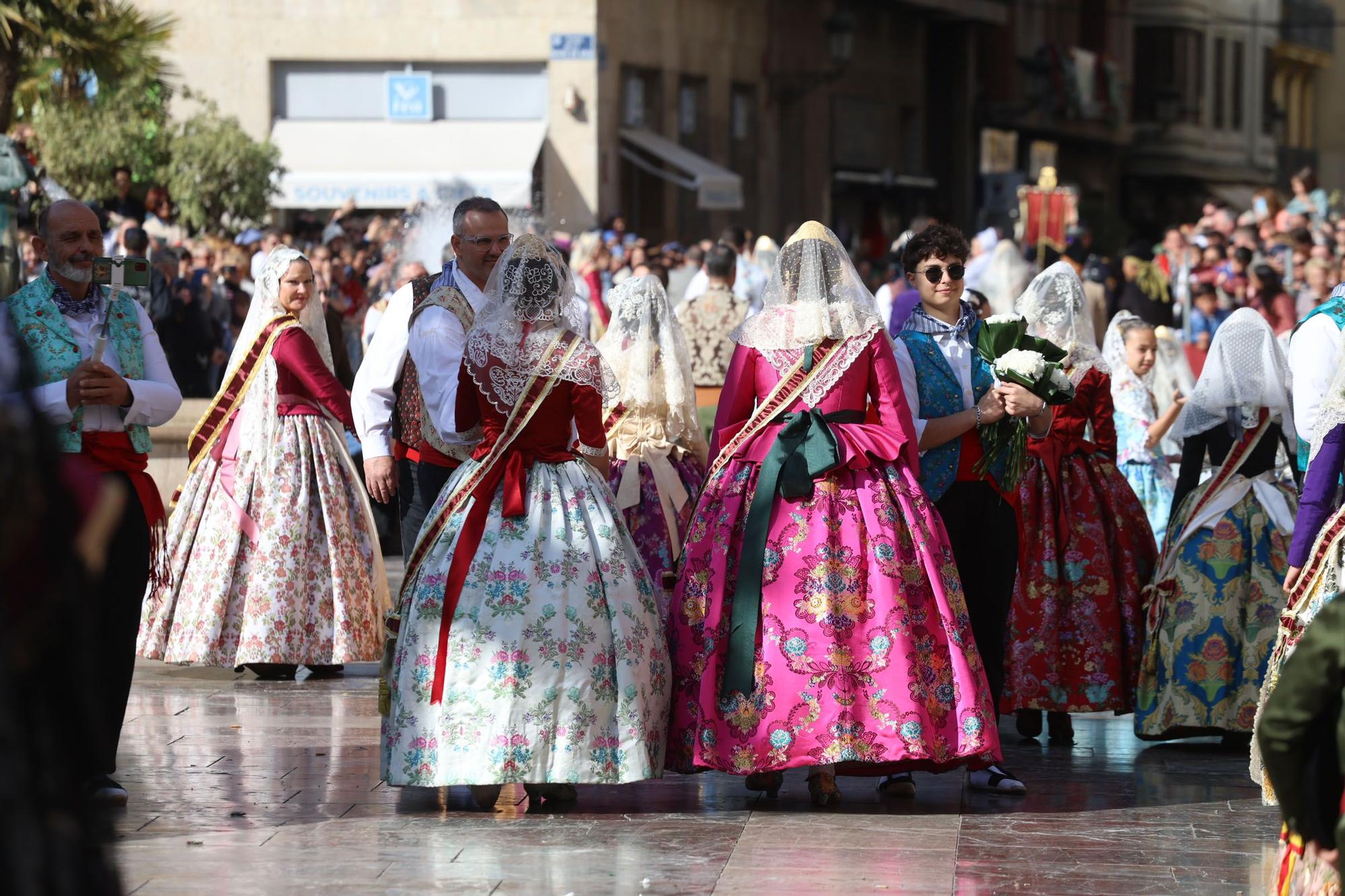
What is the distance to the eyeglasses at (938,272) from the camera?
7691mm

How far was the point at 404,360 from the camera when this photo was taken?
853 cm

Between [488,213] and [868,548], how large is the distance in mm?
2014

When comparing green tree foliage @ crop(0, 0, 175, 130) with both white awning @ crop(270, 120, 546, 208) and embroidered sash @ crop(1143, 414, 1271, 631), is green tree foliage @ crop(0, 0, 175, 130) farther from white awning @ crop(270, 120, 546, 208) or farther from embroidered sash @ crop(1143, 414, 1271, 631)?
white awning @ crop(270, 120, 546, 208)

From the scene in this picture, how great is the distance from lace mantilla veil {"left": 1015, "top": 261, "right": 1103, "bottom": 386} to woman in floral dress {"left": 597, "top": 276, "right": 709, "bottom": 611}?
179 centimetres

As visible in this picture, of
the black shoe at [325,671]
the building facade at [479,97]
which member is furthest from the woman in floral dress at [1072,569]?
the building facade at [479,97]

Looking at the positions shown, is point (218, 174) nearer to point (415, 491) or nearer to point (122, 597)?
point (415, 491)

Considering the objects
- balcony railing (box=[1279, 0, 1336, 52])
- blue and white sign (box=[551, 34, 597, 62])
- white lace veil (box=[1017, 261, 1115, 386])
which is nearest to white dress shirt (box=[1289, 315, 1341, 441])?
white lace veil (box=[1017, 261, 1115, 386])

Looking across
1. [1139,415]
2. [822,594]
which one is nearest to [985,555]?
[822,594]

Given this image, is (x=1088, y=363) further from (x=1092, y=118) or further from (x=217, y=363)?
(x=1092, y=118)

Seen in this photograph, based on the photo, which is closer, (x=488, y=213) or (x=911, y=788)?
(x=911, y=788)

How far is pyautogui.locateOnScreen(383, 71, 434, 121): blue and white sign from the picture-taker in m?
28.1

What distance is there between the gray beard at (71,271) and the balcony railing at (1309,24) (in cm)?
6019

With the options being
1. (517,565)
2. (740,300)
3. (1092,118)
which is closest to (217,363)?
(740,300)

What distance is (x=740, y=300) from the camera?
44.0 ft
